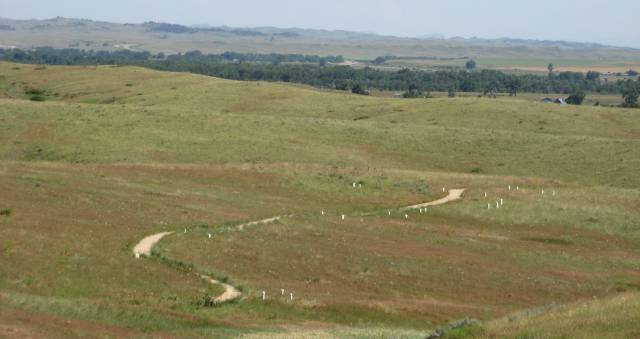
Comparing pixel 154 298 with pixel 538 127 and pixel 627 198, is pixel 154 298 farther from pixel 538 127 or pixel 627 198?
pixel 538 127

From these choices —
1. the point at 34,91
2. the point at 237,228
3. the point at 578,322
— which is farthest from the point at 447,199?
the point at 34,91

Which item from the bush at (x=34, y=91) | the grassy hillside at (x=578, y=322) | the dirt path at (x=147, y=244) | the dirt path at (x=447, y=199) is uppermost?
the grassy hillside at (x=578, y=322)

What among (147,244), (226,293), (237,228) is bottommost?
(237,228)

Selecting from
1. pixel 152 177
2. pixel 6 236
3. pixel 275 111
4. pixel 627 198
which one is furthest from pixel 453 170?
pixel 6 236

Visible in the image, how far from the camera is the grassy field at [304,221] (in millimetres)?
35656

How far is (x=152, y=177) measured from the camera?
69.6m

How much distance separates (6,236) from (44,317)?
595 inches

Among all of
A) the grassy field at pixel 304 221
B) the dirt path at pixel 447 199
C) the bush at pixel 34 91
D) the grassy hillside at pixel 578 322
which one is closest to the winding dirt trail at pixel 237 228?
the dirt path at pixel 447 199

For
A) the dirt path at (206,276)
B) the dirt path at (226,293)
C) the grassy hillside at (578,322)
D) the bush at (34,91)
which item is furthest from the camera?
the bush at (34,91)

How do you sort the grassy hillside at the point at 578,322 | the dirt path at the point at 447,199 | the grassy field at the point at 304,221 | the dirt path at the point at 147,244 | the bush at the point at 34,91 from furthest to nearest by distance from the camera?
1. the bush at the point at 34,91
2. the dirt path at the point at 447,199
3. the dirt path at the point at 147,244
4. the grassy field at the point at 304,221
5. the grassy hillside at the point at 578,322

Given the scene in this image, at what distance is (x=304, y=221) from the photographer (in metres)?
56.4

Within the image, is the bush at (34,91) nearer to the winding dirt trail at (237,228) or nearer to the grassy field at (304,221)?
the grassy field at (304,221)

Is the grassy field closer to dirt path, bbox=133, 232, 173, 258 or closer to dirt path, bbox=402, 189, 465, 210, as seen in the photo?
dirt path, bbox=133, 232, 173, 258

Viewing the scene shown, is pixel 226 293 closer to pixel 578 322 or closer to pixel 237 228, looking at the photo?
pixel 237 228
